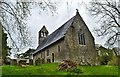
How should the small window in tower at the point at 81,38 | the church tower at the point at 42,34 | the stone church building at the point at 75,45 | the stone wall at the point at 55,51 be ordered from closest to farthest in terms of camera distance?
the stone church building at the point at 75,45, the stone wall at the point at 55,51, the small window in tower at the point at 81,38, the church tower at the point at 42,34

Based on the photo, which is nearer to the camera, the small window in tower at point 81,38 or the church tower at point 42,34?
the small window in tower at point 81,38

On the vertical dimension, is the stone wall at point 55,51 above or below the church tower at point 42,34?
below

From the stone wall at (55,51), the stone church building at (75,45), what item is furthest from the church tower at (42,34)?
the stone church building at (75,45)

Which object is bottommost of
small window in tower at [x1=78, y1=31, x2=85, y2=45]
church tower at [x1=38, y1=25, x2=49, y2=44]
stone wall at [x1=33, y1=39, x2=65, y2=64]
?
stone wall at [x1=33, y1=39, x2=65, y2=64]

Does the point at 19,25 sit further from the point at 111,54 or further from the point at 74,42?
the point at 111,54

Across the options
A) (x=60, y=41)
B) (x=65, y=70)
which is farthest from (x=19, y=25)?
(x=60, y=41)

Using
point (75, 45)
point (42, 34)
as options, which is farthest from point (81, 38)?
point (42, 34)

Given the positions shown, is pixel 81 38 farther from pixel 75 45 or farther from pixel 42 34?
pixel 42 34

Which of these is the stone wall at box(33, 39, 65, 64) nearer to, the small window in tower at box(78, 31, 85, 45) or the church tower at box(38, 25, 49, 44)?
the small window in tower at box(78, 31, 85, 45)

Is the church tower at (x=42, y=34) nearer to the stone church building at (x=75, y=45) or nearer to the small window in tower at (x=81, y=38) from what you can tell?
the stone church building at (x=75, y=45)

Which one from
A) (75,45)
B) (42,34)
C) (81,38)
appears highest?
(42,34)

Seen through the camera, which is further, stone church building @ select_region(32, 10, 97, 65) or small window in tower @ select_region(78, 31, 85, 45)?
small window in tower @ select_region(78, 31, 85, 45)

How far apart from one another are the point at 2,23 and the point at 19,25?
778mm

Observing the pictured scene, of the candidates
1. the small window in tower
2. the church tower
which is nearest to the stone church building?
the small window in tower
